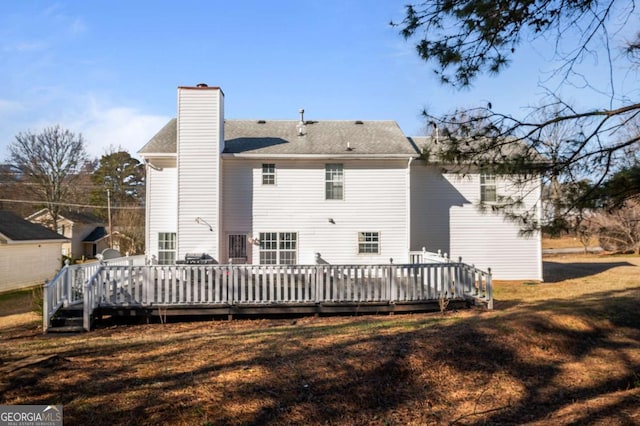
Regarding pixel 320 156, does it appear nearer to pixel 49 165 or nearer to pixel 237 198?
pixel 237 198

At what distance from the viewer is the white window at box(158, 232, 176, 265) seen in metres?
15.1

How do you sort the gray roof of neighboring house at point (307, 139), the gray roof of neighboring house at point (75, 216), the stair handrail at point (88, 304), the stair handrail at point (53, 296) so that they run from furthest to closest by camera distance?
the gray roof of neighboring house at point (75, 216) → the gray roof of neighboring house at point (307, 139) → the stair handrail at point (88, 304) → the stair handrail at point (53, 296)

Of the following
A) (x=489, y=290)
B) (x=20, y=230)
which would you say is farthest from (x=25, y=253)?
(x=489, y=290)

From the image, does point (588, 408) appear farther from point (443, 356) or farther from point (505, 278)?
point (505, 278)

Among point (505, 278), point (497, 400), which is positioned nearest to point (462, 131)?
point (497, 400)

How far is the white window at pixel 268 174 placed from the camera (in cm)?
1553

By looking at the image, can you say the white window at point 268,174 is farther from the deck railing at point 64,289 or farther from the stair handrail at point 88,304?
the stair handrail at point 88,304

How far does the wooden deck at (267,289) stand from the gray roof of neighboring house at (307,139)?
5798mm

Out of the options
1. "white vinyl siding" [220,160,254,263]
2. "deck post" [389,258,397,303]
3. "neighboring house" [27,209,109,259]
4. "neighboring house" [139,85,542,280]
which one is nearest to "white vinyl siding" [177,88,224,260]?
"neighboring house" [139,85,542,280]

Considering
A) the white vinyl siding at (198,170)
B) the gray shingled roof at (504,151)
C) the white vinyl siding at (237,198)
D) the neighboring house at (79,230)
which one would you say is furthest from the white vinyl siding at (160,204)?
the neighboring house at (79,230)

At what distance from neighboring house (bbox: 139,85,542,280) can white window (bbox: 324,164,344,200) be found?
4cm

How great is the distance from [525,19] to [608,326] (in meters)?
5.62

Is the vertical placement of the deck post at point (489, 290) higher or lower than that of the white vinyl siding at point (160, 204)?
lower

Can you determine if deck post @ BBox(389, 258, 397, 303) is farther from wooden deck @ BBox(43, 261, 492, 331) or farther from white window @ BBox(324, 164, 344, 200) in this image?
white window @ BBox(324, 164, 344, 200)
